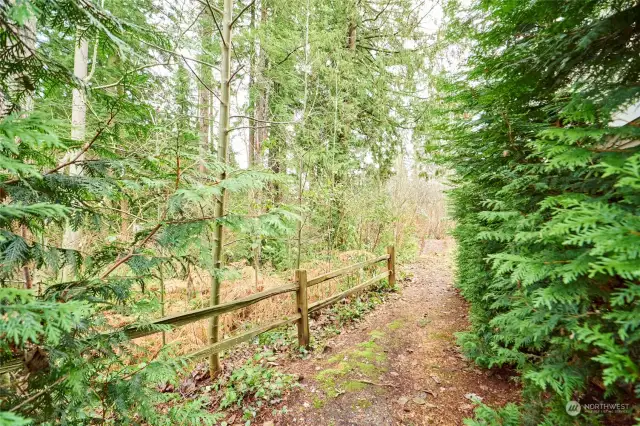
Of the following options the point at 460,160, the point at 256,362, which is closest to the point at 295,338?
the point at 256,362

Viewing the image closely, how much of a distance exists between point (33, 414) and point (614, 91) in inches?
145

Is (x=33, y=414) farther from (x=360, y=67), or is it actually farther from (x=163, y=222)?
(x=360, y=67)

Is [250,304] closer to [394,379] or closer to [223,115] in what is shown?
[394,379]

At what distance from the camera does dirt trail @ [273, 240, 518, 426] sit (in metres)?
2.93

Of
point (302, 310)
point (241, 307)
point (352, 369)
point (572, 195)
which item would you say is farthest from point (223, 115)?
point (352, 369)

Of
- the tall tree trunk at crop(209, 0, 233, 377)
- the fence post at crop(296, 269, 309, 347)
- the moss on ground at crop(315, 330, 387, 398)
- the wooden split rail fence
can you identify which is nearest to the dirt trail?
the moss on ground at crop(315, 330, 387, 398)

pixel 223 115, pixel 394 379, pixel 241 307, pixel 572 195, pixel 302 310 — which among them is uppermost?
pixel 223 115

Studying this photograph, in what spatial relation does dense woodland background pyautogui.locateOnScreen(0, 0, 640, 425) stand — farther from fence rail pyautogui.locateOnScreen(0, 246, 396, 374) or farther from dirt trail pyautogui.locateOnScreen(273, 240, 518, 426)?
dirt trail pyautogui.locateOnScreen(273, 240, 518, 426)

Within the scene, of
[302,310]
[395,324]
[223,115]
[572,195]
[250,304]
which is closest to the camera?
[572,195]

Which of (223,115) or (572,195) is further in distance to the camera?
(223,115)

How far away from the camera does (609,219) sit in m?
1.31

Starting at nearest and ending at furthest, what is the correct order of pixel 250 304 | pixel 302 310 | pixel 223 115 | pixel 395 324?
pixel 223 115 → pixel 250 304 → pixel 302 310 → pixel 395 324

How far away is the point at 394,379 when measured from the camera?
3.50m

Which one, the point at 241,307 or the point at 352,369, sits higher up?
the point at 241,307
